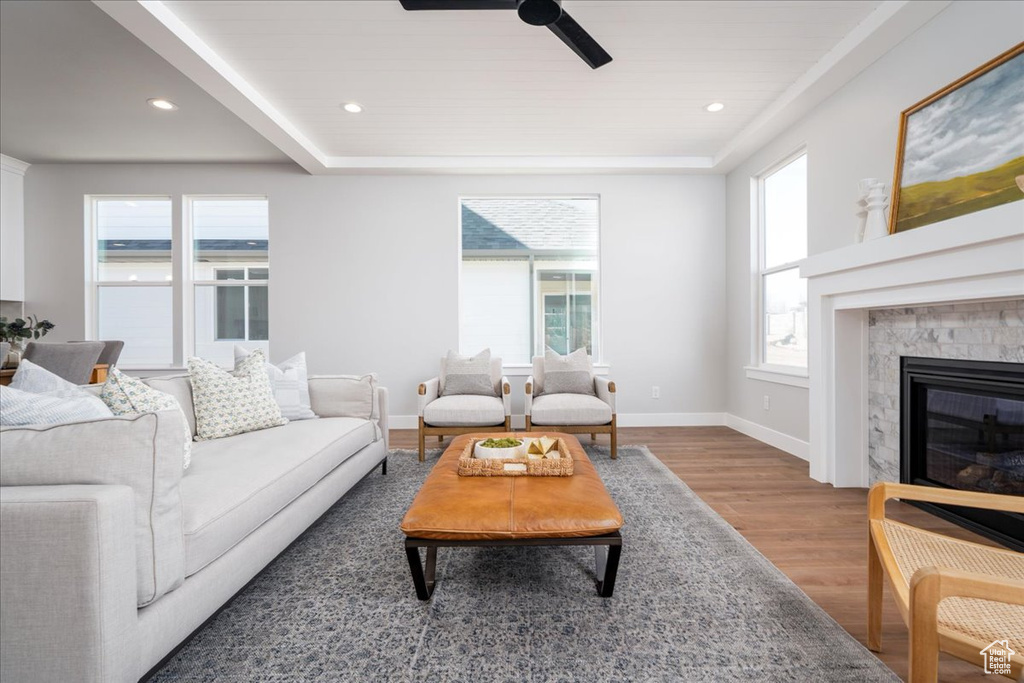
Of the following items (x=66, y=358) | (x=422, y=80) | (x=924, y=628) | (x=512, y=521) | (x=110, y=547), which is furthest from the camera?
(x=66, y=358)

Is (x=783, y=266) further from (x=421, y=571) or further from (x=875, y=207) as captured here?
(x=421, y=571)

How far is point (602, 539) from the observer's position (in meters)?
1.49

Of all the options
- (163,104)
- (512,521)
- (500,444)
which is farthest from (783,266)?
(163,104)

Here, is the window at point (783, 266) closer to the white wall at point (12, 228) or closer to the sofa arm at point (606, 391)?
the sofa arm at point (606, 391)

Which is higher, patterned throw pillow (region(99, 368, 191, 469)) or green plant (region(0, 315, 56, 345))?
green plant (region(0, 315, 56, 345))

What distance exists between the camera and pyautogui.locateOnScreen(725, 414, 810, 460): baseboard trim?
11.4ft

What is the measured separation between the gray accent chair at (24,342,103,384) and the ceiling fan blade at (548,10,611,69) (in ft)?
13.4

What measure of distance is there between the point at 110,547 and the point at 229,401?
1.45 m

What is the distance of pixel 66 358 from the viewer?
3.37 meters

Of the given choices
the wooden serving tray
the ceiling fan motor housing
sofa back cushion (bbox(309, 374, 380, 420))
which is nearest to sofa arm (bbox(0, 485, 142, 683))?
the wooden serving tray

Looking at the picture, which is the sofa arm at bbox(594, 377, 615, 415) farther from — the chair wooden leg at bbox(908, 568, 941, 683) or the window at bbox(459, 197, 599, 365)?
the chair wooden leg at bbox(908, 568, 941, 683)

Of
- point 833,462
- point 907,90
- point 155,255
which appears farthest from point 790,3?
point 155,255

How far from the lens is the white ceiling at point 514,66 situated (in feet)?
8.08

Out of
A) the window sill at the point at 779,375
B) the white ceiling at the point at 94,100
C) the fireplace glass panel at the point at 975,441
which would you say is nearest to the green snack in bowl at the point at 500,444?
the fireplace glass panel at the point at 975,441
